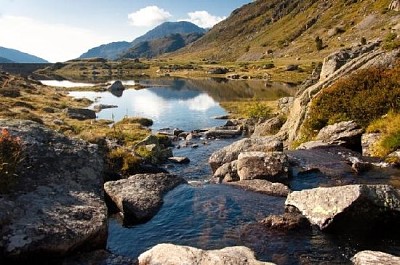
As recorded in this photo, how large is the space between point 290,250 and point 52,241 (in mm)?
8332

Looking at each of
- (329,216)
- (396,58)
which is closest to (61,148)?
(329,216)

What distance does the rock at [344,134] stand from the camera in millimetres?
29094

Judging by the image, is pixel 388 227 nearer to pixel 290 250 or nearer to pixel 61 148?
A: pixel 290 250

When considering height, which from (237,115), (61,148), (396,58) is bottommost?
(237,115)

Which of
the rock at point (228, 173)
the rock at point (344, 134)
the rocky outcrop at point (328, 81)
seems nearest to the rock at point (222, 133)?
the rocky outcrop at point (328, 81)

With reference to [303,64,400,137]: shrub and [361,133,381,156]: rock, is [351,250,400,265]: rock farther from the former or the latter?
[303,64,400,137]: shrub

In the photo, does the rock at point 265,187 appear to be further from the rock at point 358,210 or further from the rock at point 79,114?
the rock at point 79,114

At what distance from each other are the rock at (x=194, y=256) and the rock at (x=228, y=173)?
1174 centimetres

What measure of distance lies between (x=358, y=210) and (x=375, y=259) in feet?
10.4

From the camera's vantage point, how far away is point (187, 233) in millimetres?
16938

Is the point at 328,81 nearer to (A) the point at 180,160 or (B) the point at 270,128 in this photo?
(B) the point at 270,128

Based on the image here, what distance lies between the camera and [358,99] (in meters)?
30.8

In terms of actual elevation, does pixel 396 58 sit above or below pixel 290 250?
above

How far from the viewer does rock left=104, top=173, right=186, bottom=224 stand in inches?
728
